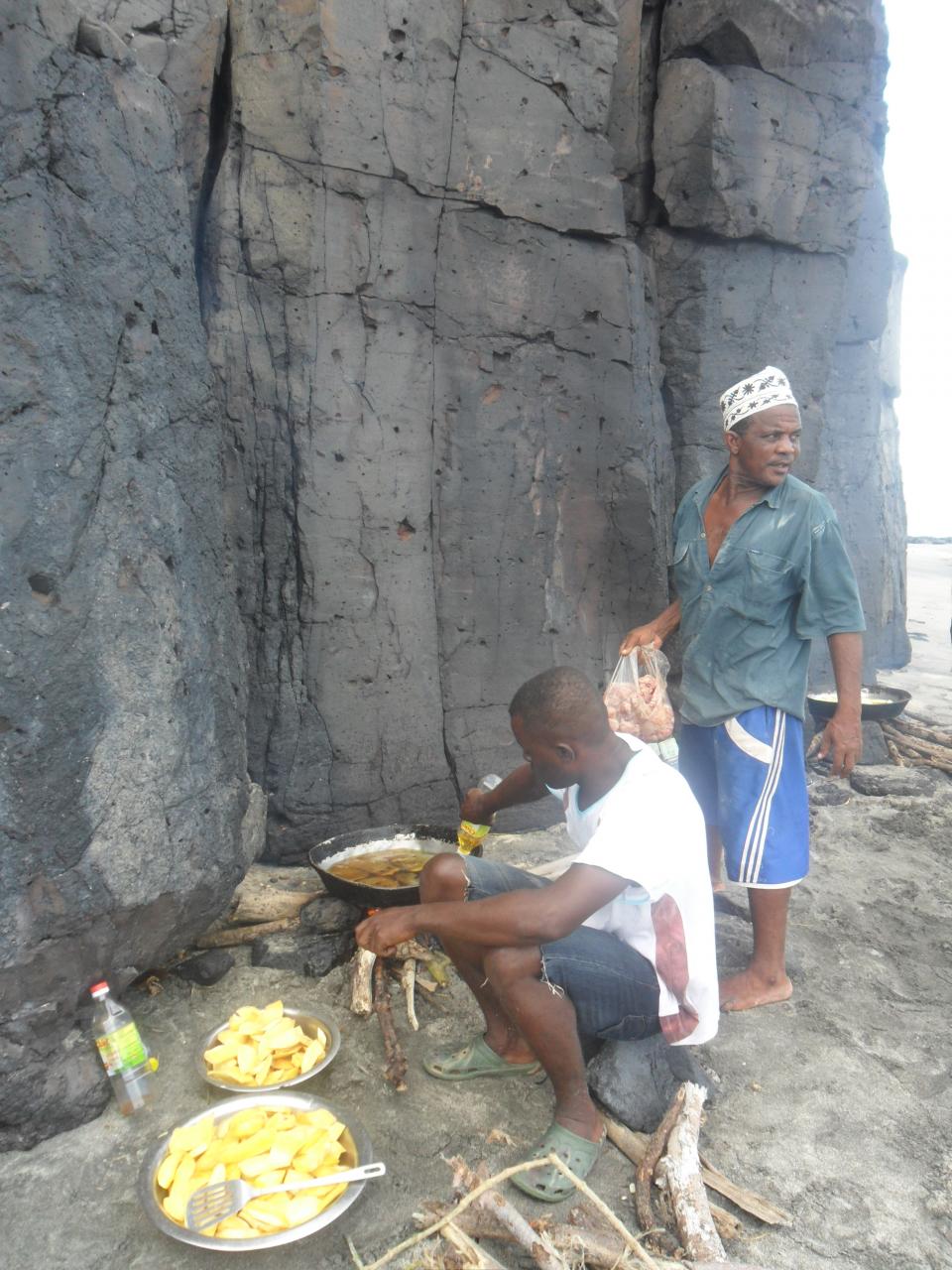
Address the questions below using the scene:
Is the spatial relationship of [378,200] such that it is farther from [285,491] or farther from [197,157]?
[285,491]

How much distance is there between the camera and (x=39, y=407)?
2.67 metres

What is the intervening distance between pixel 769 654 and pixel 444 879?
1.45 meters

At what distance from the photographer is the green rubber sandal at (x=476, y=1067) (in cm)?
295

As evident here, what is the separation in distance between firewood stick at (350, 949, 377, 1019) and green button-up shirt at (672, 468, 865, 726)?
1.47 m

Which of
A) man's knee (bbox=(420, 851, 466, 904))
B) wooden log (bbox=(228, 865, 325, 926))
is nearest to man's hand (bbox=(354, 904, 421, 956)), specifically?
man's knee (bbox=(420, 851, 466, 904))

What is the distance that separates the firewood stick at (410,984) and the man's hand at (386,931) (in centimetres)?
86

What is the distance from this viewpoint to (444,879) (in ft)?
9.42

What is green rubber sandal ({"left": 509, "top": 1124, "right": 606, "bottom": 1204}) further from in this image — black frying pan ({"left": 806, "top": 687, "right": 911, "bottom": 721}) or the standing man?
black frying pan ({"left": 806, "top": 687, "right": 911, "bottom": 721})

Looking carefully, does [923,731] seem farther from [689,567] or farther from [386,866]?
[386,866]

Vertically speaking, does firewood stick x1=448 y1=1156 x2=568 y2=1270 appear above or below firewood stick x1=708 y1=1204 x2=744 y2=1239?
above

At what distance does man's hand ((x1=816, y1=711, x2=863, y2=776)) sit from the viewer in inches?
133

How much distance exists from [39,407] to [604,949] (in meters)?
2.14

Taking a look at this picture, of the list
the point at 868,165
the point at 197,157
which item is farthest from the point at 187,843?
the point at 868,165

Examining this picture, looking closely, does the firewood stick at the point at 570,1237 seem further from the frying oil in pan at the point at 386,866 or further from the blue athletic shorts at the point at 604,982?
the frying oil in pan at the point at 386,866
